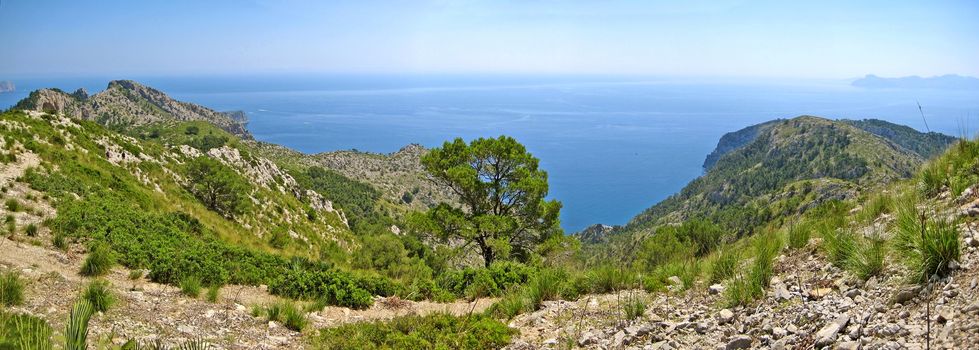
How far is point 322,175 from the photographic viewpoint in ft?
303

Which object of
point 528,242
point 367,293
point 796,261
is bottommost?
point 528,242

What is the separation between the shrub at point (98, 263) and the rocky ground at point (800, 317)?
29.4 feet

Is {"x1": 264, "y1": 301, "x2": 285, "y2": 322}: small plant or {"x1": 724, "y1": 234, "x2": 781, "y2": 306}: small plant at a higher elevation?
{"x1": 724, "y1": 234, "x2": 781, "y2": 306}: small plant

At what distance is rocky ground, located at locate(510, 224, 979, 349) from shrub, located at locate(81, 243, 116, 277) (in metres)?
8.96

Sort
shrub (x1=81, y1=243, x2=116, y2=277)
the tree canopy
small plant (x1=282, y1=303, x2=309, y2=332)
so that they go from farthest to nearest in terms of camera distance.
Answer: the tree canopy < shrub (x1=81, y1=243, x2=116, y2=277) < small plant (x1=282, y1=303, x2=309, y2=332)

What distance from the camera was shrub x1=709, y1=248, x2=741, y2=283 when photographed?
7371mm

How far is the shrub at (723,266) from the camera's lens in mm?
7371

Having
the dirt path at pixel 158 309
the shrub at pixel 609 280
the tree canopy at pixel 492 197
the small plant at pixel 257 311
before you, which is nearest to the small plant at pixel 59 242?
the dirt path at pixel 158 309

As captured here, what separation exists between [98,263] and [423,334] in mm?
7806

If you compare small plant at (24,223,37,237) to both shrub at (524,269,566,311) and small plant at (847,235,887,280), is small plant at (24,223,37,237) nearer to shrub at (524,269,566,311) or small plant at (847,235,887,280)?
shrub at (524,269,566,311)

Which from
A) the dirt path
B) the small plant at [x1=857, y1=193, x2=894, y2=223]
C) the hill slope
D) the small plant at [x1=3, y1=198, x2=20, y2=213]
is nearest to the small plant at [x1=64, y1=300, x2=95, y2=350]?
the dirt path

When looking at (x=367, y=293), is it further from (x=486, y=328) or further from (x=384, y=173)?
(x=384, y=173)

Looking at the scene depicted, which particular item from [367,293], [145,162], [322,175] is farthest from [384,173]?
[367,293]

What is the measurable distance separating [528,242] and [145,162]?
24.4 m
